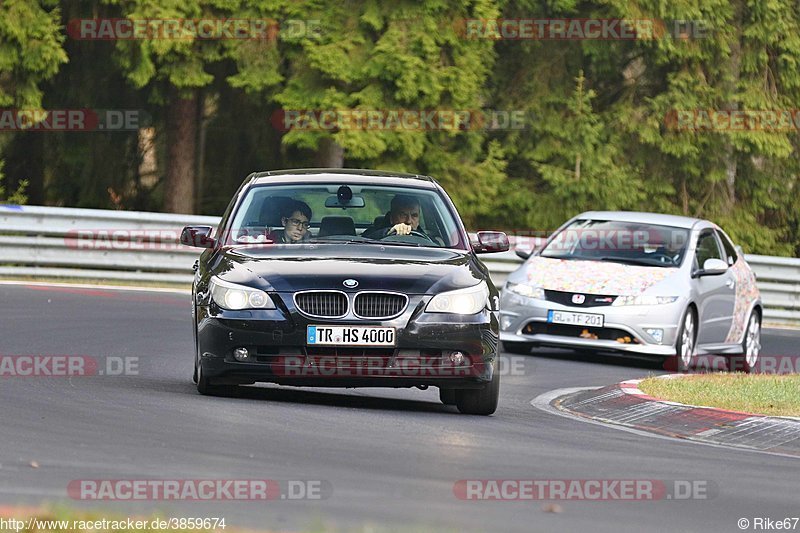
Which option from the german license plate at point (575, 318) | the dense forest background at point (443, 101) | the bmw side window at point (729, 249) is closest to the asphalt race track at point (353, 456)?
the german license plate at point (575, 318)

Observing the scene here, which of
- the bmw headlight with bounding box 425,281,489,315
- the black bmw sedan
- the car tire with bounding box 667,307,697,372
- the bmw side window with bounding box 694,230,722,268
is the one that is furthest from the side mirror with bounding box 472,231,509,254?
the bmw side window with bounding box 694,230,722,268

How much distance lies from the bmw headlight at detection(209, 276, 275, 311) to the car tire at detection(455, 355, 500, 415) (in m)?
1.54

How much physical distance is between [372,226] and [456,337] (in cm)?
154

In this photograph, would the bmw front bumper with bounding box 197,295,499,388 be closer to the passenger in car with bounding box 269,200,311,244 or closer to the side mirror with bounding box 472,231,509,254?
the passenger in car with bounding box 269,200,311,244

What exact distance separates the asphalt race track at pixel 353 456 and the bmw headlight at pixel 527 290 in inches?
142

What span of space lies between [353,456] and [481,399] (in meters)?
2.61

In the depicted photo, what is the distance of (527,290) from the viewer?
17.5 meters

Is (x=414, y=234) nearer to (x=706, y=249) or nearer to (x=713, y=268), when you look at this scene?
(x=713, y=268)

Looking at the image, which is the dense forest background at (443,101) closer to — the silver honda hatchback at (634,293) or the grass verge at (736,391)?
the silver honda hatchback at (634,293)

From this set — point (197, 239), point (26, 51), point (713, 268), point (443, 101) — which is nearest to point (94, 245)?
point (26, 51)

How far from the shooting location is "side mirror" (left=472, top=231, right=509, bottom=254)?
12.3 m

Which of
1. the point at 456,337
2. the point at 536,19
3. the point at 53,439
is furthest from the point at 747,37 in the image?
the point at 53,439

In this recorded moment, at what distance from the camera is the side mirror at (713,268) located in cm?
1770

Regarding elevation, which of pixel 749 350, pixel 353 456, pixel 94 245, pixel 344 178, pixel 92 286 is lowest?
pixel 749 350
